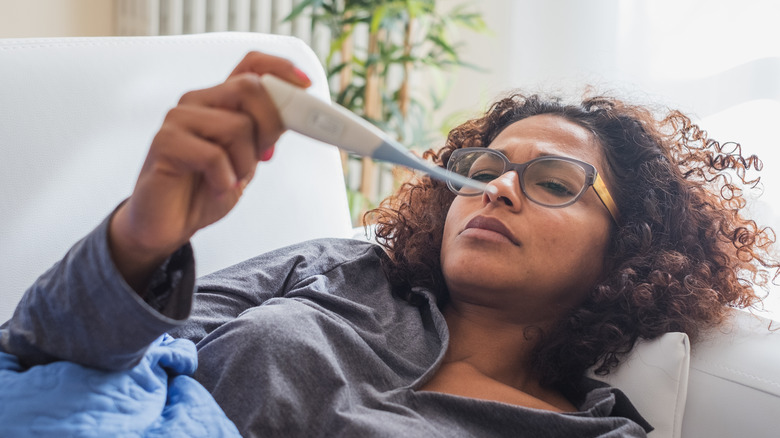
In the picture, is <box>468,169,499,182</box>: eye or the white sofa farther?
<box>468,169,499,182</box>: eye

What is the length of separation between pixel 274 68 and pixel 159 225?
17 centimetres

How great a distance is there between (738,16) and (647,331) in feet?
3.99

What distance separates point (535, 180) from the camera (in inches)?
44.8

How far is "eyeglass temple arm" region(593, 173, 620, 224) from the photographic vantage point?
119cm

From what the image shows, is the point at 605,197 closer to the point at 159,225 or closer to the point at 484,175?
the point at 484,175

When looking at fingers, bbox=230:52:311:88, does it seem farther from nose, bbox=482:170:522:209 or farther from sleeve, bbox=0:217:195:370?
nose, bbox=482:170:522:209

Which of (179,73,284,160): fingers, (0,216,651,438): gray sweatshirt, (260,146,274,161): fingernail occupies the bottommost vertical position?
(0,216,651,438): gray sweatshirt

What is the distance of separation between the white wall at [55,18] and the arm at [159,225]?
2.46 meters

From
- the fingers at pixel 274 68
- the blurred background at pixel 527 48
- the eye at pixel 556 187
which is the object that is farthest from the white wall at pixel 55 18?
the fingers at pixel 274 68

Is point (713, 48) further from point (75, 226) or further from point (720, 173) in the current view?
point (75, 226)

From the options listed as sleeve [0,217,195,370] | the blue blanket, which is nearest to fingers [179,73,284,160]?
sleeve [0,217,195,370]

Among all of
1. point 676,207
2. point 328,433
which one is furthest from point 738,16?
point 328,433

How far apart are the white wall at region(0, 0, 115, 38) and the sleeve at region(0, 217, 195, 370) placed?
242 centimetres

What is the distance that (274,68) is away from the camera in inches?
26.5
